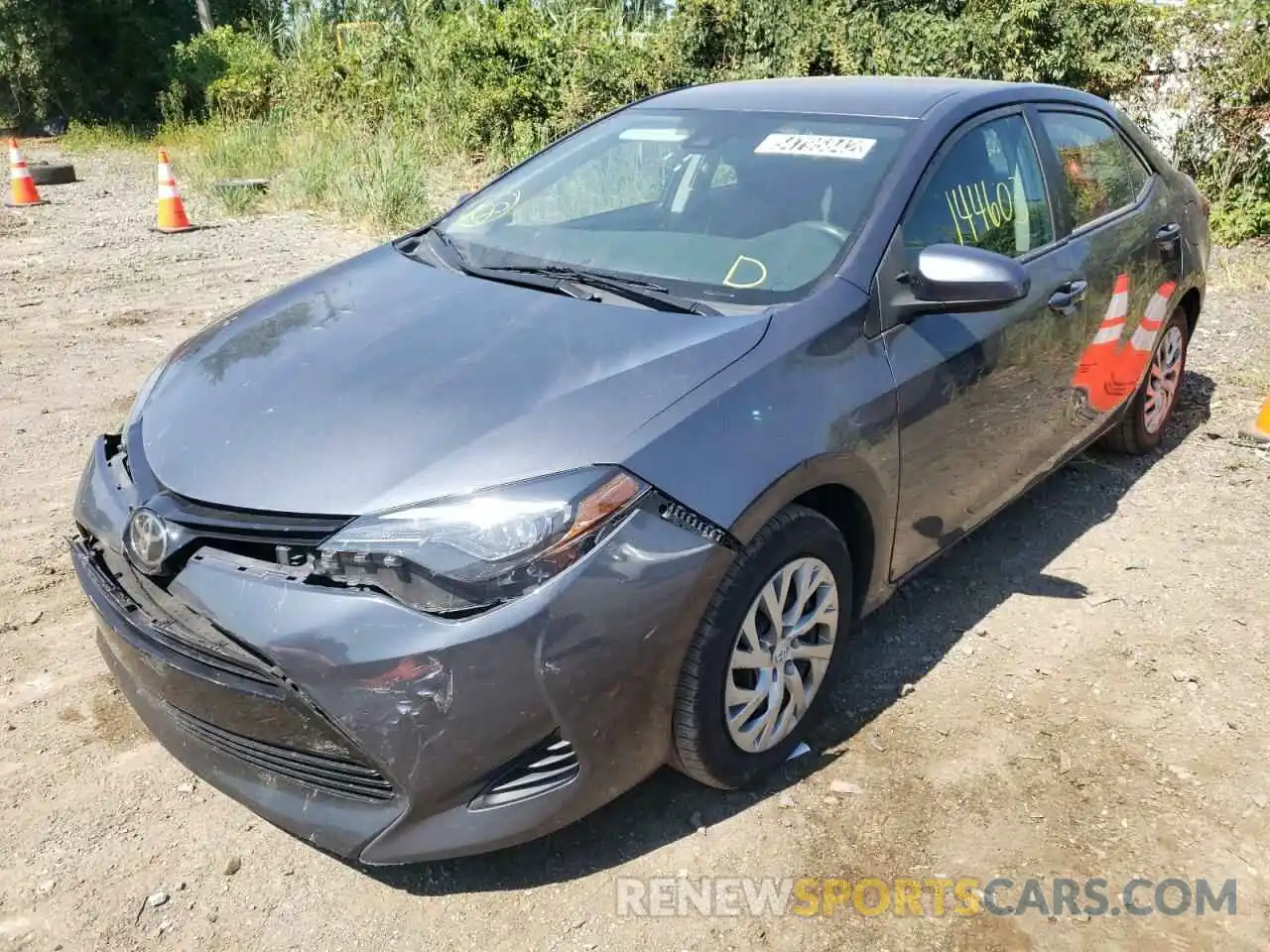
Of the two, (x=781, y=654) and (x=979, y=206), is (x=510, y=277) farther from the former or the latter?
(x=979, y=206)

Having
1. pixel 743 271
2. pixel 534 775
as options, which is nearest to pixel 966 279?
pixel 743 271

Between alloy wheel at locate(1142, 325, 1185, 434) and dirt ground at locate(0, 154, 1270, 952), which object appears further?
alloy wheel at locate(1142, 325, 1185, 434)

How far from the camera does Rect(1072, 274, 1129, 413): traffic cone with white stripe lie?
388 cm

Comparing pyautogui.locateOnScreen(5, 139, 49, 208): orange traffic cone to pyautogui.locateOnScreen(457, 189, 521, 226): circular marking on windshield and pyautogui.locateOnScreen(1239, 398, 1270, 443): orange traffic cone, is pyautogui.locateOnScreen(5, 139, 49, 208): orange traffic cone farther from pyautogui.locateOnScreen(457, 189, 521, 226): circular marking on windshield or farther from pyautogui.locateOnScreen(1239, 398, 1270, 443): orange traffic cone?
pyautogui.locateOnScreen(1239, 398, 1270, 443): orange traffic cone

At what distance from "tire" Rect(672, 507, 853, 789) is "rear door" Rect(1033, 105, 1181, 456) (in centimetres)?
162

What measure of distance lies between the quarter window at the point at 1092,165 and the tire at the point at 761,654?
6.33 ft

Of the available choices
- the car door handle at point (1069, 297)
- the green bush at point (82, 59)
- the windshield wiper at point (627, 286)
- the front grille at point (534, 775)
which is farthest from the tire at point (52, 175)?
the front grille at point (534, 775)

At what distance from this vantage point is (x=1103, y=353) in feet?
13.1

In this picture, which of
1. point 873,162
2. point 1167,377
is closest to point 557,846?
point 873,162

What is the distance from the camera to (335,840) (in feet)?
7.33

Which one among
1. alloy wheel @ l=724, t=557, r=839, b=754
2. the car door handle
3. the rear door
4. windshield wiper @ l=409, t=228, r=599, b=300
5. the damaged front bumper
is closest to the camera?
the damaged front bumper

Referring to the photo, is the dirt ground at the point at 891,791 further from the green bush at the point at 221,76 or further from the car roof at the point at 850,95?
the green bush at the point at 221,76

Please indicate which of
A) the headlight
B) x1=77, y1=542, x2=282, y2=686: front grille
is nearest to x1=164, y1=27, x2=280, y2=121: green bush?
x1=77, y1=542, x2=282, y2=686: front grille

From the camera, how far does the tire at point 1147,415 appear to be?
462cm
